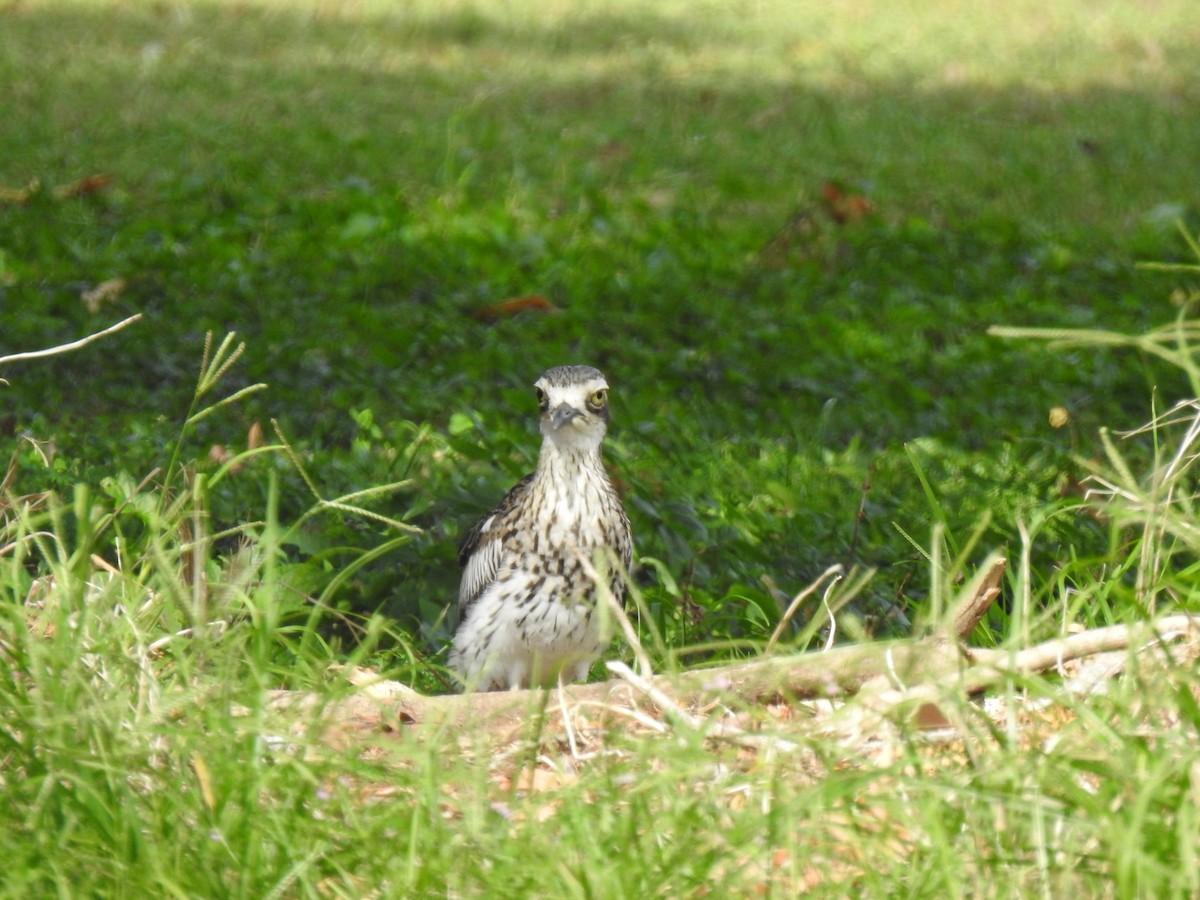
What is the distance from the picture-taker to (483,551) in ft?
16.0

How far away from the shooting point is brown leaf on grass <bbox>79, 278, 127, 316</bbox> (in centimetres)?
755

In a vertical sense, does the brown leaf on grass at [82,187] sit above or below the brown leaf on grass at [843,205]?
above

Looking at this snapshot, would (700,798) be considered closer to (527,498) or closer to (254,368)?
(527,498)

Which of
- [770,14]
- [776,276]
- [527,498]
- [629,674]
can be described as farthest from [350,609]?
[770,14]

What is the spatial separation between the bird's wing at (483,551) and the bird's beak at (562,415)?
0.20 metres

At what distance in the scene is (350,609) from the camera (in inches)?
200

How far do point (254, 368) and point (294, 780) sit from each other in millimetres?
4407

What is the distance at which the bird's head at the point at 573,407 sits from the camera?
481 cm

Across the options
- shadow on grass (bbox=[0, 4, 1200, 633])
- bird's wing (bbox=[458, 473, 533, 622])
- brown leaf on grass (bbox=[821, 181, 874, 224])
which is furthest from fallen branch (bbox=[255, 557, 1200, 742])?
brown leaf on grass (bbox=[821, 181, 874, 224])

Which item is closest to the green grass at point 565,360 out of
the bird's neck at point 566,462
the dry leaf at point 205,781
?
the dry leaf at point 205,781

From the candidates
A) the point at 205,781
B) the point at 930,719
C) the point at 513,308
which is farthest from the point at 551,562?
the point at 513,308

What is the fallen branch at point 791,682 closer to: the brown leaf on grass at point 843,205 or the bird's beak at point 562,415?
the bird's beak at point 562,415

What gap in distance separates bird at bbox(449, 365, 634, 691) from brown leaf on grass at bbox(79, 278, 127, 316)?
10.9ft

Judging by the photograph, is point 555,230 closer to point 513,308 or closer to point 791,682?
point 513,308
